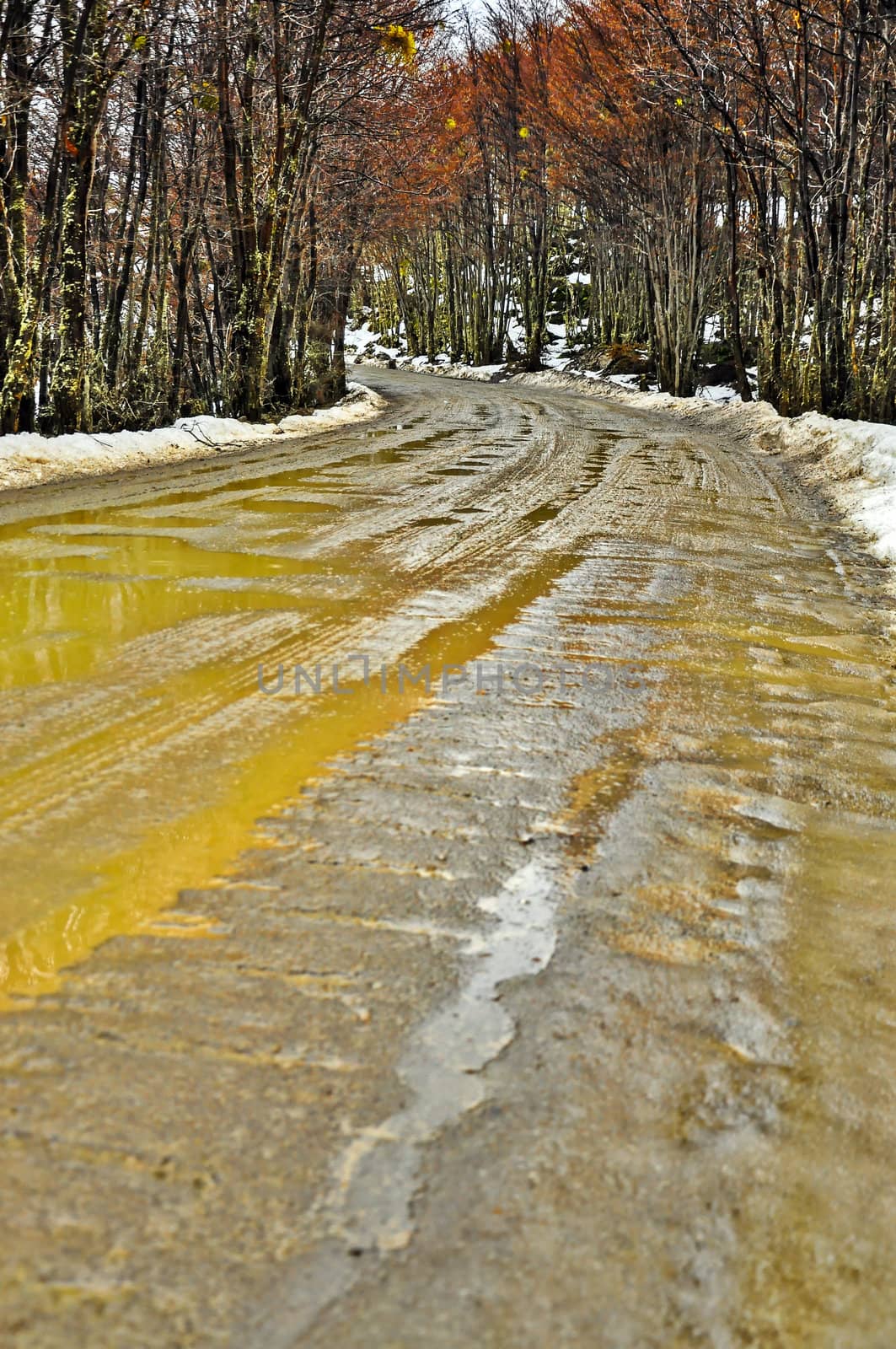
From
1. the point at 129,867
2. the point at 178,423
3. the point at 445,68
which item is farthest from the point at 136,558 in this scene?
the point at 445,68

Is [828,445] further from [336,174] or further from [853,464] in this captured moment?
[336,174]

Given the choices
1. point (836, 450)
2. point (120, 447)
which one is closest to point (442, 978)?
point (120, 447)

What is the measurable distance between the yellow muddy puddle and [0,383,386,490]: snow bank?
2.88m

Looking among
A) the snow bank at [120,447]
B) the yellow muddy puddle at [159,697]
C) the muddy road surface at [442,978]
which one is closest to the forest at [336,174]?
the snow bank at [120,447]

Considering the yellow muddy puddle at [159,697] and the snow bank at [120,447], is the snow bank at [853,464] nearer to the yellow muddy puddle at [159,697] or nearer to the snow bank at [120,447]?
the yellow muddy puddle at [159,697]

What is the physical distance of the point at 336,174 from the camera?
21.0m

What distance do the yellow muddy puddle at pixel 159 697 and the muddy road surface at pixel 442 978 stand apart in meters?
0.02

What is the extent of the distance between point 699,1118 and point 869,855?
4.26 feet

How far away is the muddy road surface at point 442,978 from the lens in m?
1.53

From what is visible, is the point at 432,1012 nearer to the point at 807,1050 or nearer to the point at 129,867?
the point at 807,1050

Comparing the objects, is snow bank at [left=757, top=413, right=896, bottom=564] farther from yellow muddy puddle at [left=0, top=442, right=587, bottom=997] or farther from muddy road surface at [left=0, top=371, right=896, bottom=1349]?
muddy road surface at [left=0, top=371, right=896, bottom=1349]

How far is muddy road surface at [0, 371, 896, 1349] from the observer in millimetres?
1525

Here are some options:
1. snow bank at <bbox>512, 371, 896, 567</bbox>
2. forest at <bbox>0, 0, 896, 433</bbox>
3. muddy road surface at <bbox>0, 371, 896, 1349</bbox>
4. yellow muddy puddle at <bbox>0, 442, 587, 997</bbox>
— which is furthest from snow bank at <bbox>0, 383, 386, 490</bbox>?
snow bank at <bbox>512, 371, 896, 567</bbox>

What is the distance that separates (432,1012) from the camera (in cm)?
209
